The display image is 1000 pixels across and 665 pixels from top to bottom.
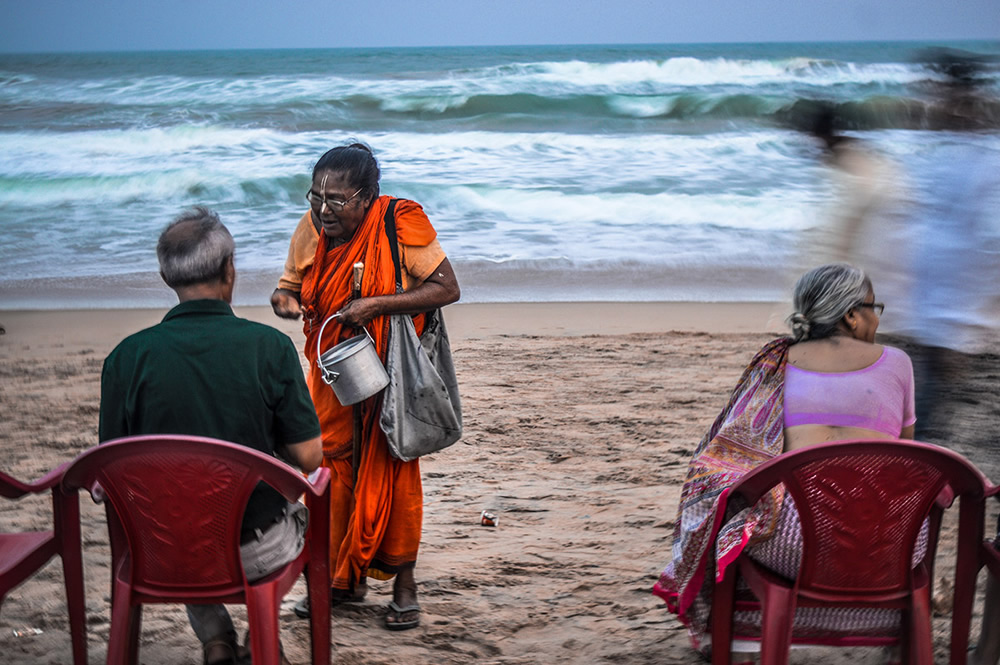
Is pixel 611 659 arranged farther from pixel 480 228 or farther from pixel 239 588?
pixel 480 228

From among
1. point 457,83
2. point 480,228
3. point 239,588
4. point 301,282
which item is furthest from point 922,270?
point 457,83

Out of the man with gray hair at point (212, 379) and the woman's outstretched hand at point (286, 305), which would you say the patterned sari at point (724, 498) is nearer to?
the man with gray hair at point (212, 379)

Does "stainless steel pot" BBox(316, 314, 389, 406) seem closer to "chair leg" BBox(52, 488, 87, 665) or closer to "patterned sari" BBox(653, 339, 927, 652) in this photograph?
"chair leg" BBox(52, 488, 87, 665)

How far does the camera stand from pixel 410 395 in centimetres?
310

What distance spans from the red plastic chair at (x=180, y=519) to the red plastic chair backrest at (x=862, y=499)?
1.10m

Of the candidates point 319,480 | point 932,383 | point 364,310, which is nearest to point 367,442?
point 364,310

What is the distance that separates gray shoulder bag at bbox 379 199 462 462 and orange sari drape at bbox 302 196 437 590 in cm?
3

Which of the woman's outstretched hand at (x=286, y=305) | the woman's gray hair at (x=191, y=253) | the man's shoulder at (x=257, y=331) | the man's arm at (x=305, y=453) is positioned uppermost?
the woman's gray hair at (x=191, y=253)

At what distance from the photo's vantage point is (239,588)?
87.5 inches

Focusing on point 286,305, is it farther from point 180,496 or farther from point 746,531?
point 746,531

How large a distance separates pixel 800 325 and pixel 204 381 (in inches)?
59.0

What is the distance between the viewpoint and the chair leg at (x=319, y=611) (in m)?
2.48

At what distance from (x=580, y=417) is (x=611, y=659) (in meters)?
2.38

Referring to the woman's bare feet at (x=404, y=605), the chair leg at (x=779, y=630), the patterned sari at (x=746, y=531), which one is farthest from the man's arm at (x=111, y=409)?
the chair leg at (x=779, y=630)
